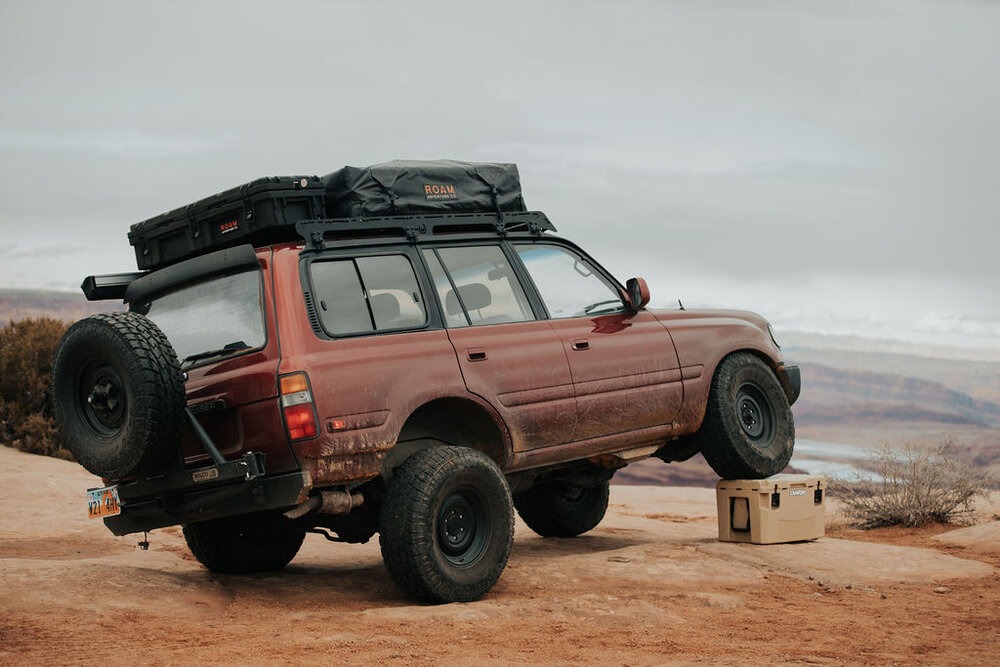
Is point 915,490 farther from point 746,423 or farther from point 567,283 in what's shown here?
point 567,283

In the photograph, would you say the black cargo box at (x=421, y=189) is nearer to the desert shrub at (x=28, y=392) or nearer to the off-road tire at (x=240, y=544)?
the off-road tire at (x=240, y=544)

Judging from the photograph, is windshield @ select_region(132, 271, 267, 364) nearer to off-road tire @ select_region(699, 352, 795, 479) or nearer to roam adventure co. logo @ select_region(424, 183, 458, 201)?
roam adventure co. logo @ select_region(424, 183, 458, 201)

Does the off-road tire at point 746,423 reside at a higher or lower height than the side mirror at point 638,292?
lower

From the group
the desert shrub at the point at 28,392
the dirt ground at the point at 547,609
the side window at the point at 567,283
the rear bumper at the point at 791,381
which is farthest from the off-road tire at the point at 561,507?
the desert shrub at the point at 28,392

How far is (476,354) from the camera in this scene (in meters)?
7.28

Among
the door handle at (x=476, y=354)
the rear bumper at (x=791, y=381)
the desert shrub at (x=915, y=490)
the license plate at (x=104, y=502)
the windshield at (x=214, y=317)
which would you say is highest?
the windshield at (x=214, y=317)

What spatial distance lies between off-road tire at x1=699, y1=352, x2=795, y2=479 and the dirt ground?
0.63 metres

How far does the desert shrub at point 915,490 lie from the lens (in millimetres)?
12172

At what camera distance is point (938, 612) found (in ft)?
23.1

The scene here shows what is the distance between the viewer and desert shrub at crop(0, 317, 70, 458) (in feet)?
52.5

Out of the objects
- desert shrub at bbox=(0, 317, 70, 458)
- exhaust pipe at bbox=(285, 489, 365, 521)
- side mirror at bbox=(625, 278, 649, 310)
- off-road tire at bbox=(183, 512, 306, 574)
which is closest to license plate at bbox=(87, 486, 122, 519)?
off-road tire at bbox=(183, 512, 306, 574)

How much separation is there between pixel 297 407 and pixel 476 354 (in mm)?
1337

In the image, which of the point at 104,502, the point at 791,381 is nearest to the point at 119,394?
the point at 104,502

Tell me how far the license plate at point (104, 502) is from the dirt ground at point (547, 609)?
1.14ft
